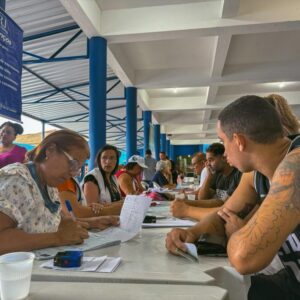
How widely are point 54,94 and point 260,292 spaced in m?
8.50

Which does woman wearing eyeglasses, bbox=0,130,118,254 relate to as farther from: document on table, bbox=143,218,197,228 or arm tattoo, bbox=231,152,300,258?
arm tattoo, bbox=231,152,300,258

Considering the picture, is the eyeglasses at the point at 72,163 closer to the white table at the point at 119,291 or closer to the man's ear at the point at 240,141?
the white table at the point at 119,291

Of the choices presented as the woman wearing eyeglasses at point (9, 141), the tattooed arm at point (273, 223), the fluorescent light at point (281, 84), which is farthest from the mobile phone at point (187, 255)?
the fluorescent light at point (281, 84)

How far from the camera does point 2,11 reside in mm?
2137

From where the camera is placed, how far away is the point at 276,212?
0.88 meters

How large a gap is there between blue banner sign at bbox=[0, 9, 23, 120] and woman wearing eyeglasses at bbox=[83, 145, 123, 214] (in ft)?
2.63

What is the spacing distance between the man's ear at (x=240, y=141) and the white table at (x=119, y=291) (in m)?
0.48

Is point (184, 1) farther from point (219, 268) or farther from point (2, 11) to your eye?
point (219, 268)

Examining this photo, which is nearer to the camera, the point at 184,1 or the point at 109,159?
the point at 109,159

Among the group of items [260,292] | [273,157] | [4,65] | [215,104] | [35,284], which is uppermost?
[215,104]

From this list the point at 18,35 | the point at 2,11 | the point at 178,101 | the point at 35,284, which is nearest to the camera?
the point at 35,284

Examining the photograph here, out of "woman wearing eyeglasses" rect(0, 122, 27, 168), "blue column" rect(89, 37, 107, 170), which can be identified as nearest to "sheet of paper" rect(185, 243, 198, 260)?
"woman wearing eyeglasses" rect(0, 122, 27, 168)

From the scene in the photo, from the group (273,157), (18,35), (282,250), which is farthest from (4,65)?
(282,250)

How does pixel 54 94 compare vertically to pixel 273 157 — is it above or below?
above
